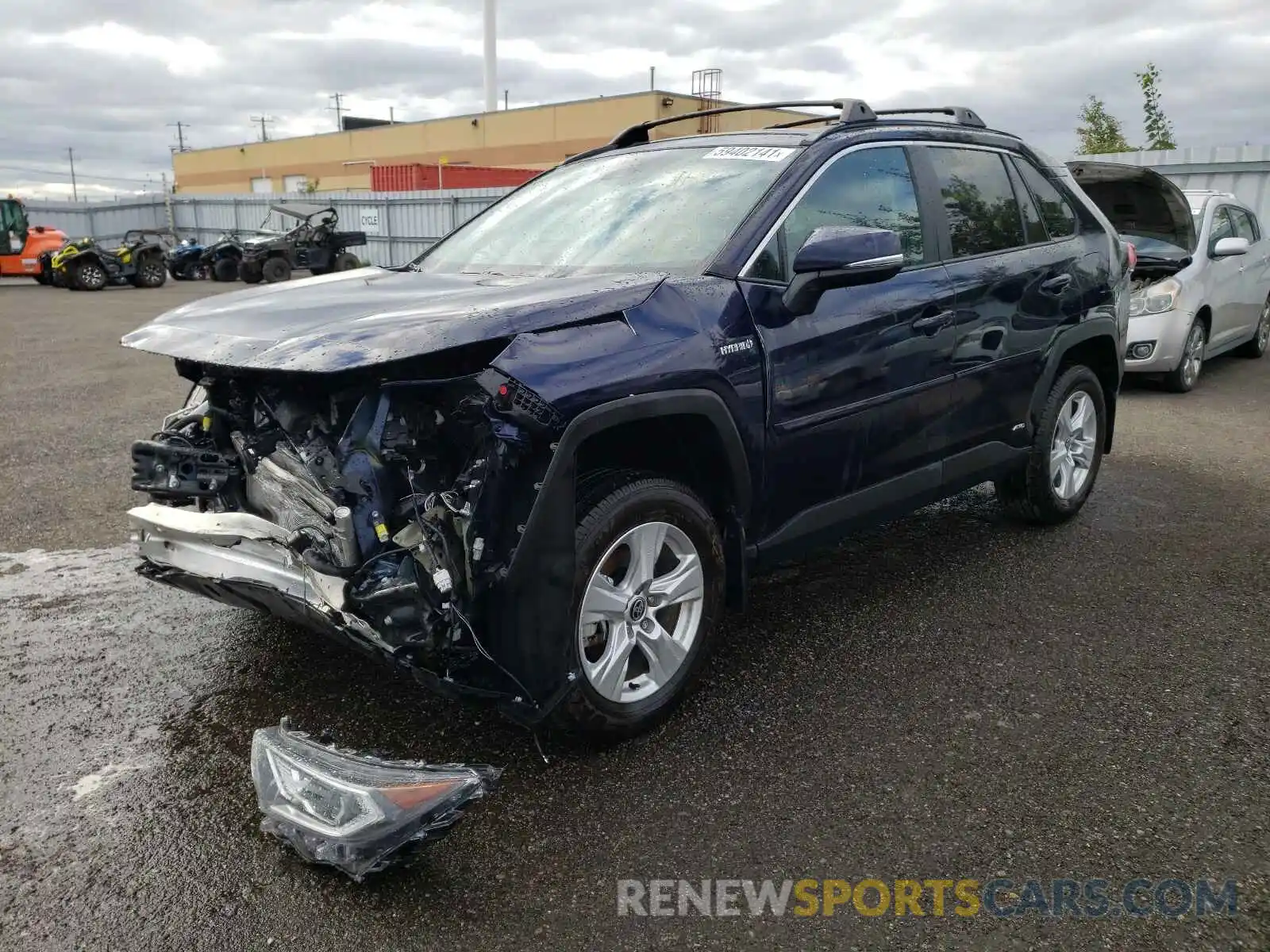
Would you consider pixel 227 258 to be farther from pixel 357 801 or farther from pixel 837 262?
pixel 357 801

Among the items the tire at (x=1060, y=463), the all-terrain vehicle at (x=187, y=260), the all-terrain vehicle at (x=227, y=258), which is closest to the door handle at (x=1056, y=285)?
the tire at (x=1060, y=463)

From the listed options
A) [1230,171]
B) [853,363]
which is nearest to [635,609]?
[853,363]

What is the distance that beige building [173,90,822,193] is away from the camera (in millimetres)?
38688

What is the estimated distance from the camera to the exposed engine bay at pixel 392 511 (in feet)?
8.51

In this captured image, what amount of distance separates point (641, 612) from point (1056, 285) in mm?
2866

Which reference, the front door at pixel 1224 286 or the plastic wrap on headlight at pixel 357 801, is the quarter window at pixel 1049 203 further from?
the front door at pixel 1224 286

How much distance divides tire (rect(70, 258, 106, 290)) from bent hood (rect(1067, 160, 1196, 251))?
2214 cm

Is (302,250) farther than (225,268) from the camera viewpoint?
No

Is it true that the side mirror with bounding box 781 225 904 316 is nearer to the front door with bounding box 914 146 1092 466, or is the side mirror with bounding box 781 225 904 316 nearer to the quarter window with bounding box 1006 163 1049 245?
the front door with bounding box 914 146 1092 466

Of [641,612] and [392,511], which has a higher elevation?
[392,511]

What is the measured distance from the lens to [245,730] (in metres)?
3.18

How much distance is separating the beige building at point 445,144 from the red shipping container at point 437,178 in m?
3.73

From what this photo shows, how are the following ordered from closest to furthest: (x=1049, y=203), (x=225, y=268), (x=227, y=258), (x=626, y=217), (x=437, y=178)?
(x=626, y=217), (x=1049, y=203), (x=225, y=268), (x=227, y=258), (x=437, y=178)

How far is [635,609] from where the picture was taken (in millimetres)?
3012
